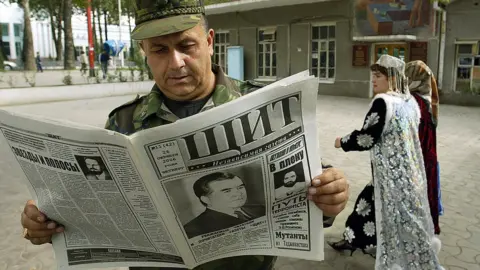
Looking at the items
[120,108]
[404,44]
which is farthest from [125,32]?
[120,108]

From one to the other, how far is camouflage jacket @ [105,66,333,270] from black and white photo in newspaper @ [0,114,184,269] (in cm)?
19

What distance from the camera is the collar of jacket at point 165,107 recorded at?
123cm

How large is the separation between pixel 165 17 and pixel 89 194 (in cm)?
50

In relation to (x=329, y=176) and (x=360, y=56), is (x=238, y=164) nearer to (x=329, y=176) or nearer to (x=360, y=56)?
(x=329, y=176)

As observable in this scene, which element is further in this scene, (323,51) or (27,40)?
(27,40)

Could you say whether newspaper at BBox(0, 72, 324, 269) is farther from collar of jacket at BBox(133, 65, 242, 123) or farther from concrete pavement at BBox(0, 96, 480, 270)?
concrete pavement at BBox(0, 96, 480, 270)

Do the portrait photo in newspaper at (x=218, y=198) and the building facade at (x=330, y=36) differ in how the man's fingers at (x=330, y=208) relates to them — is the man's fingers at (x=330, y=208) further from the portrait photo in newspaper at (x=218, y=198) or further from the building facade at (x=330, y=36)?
the building facade at (x=330, y=36)

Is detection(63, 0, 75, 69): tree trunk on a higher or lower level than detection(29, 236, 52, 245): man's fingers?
higher

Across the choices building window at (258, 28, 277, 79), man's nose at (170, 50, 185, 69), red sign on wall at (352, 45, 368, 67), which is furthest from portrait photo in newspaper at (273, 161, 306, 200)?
building window at (258, 28, 277, 79)

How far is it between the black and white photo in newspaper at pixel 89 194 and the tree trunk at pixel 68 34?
19.5m

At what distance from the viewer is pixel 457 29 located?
37.2 feet

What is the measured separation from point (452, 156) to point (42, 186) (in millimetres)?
6129

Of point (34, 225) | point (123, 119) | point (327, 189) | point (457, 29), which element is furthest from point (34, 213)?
point (457, 29)

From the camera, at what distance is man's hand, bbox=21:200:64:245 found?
1151 mm
